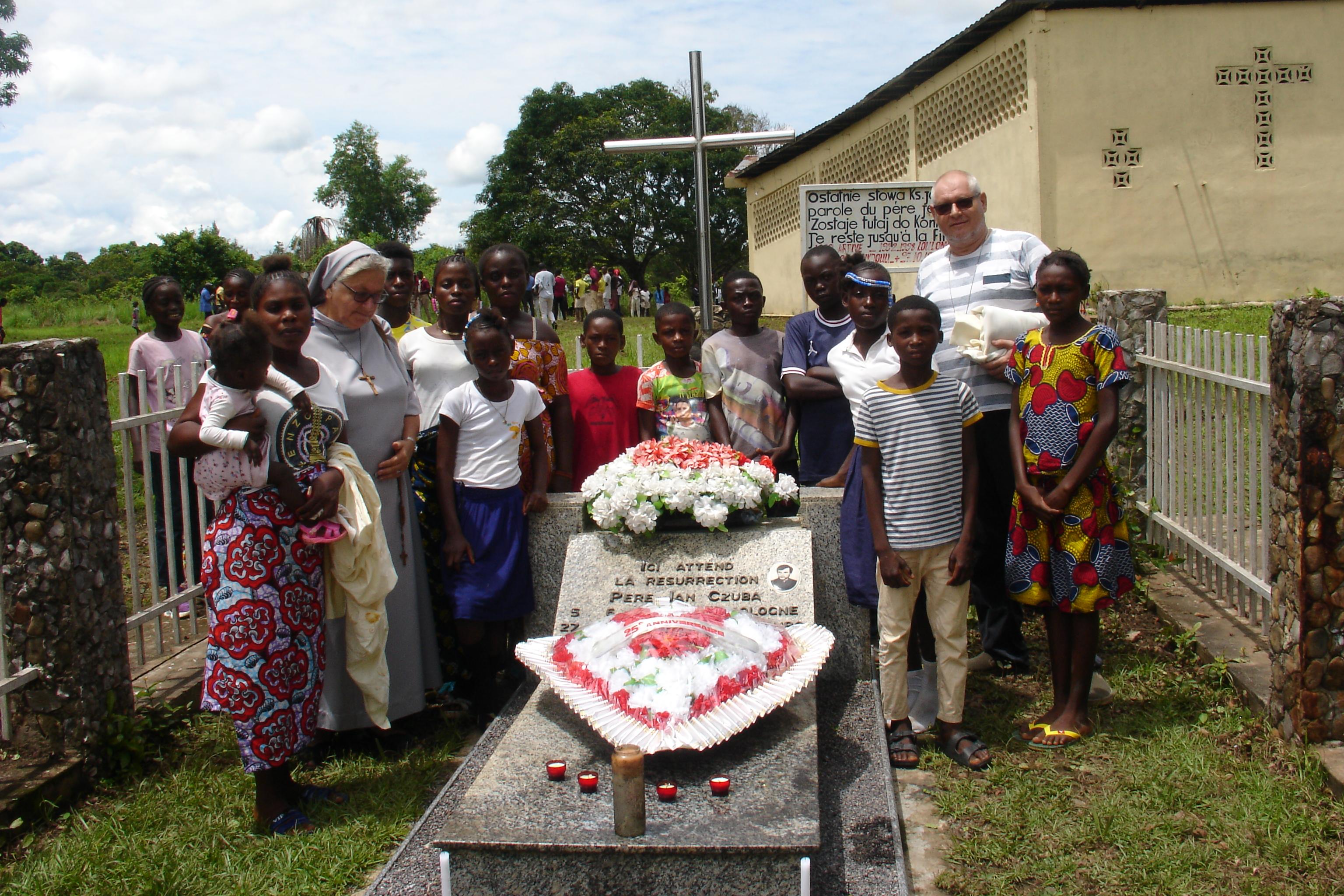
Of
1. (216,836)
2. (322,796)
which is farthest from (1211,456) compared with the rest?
(216,836)

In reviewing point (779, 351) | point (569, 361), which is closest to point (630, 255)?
point (569, 361)

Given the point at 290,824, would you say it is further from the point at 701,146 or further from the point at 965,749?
the point at 701,146

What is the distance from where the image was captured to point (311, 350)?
162 inches

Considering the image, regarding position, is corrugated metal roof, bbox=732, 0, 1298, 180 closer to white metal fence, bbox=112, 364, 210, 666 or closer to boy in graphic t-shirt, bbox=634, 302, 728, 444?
boy in graphic t-shirt, bbox=634, 302, 728, 444

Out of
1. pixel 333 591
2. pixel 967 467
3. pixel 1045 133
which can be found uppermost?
pixel 1045 133

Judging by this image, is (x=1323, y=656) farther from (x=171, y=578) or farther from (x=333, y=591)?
(x=171, y=578)

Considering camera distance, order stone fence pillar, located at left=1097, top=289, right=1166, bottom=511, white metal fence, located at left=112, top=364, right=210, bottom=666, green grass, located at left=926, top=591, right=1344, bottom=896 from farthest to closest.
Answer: stone fence pillar, located at left=1097, top=289, right=1166, bottom=511 < white metal fence, located at left=112, top=364, right=210, bottom=666 < green grass, located at left=926, top=591, right=1344, bottom=896

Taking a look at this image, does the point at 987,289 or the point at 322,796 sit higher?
the point at 987,289

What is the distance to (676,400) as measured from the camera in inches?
197

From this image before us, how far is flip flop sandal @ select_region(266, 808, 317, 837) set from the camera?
12.0 ft

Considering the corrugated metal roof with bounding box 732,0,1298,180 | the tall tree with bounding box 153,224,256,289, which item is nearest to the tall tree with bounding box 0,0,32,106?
the tall tree with bounding box 153,224,256,289

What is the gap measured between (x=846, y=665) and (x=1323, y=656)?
5.81 feet

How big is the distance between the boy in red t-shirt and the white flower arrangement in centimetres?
36

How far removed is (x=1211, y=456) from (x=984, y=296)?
1.48 m
